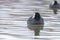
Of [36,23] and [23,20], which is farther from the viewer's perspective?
[23,20]

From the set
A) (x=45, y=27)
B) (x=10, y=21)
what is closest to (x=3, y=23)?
(x=10, y=21)

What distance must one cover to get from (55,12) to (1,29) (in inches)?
33.0

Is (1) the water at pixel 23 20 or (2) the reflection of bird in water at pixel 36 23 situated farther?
(2) the reflection of bird in water at pixel 36 23

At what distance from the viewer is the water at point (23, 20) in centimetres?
209

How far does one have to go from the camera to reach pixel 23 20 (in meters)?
2.47

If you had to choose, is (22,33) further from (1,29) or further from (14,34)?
(1,29)

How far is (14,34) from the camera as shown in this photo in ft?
6.93

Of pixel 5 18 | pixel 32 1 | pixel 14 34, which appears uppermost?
pixel 32 1

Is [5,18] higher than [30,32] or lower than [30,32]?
higher

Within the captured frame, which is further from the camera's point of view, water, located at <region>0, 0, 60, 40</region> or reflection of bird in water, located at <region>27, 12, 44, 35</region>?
reflection of bird in water, located at <region>27, 12, 44, 35</region>

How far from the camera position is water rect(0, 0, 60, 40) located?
6.85 ft

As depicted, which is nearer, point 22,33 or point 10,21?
point 22,33

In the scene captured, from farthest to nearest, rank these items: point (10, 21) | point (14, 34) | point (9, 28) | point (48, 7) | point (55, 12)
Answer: point (48, 7), point (55, 12), point (10, 21), point (9, 28), point (14, 34)

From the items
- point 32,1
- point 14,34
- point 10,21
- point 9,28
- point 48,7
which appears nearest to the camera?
point 14,34
